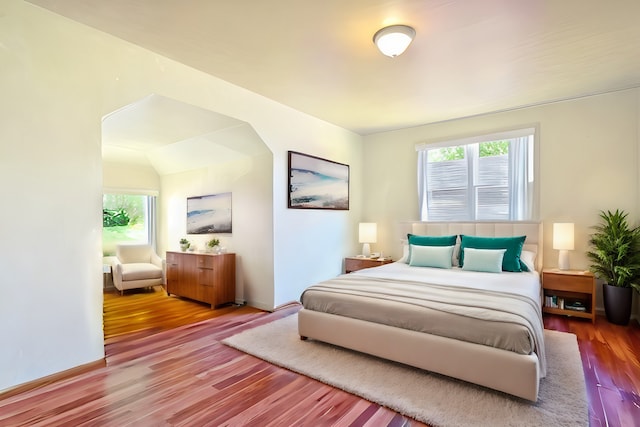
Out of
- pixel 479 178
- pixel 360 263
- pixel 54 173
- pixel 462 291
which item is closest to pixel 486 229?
pixel 479 178

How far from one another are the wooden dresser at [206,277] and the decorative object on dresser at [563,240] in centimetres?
425

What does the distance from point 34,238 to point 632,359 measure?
15.9ft

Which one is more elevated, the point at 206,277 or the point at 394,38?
the point at 394,38

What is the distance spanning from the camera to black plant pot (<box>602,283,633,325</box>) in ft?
11.6

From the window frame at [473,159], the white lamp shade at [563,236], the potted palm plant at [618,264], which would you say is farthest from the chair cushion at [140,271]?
the potted palm plant at [618,264]

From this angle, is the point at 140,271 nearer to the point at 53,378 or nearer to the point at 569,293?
the point at 53,378

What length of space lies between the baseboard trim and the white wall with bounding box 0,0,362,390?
0.04 meters

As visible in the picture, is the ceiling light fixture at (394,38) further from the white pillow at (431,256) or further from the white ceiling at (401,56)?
the white pillow at (431,256)

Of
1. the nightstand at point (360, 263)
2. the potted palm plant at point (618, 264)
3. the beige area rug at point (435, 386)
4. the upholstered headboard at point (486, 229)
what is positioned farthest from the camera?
the nightstand at point (360, 263)

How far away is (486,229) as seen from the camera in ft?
14.7

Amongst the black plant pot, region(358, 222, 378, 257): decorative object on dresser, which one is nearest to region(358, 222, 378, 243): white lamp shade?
region(358, 222, 378, 257): decorative object on dresser

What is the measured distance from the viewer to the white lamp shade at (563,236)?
12.7 ft

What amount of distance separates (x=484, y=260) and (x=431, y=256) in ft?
2.00

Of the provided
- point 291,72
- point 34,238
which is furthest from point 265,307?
point 291,72
